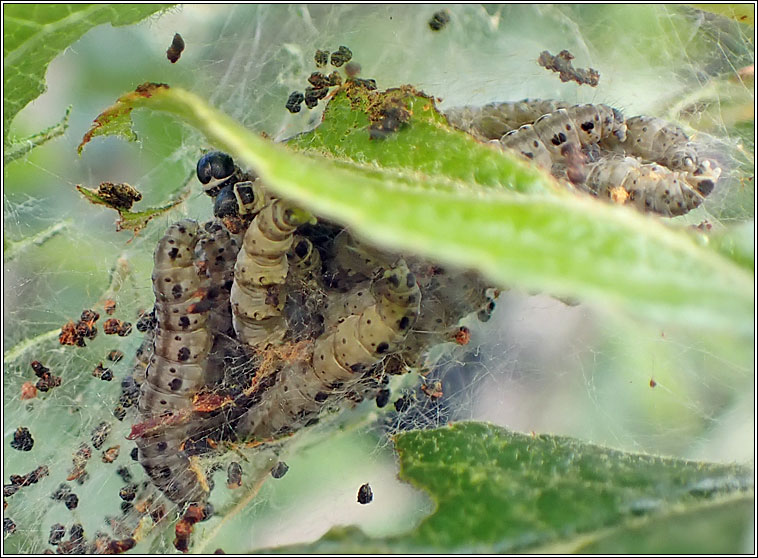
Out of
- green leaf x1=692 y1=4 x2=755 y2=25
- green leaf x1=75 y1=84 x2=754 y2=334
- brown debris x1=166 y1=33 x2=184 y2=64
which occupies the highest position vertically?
green leaf x1=75 y1=84 x2=754 y2=334

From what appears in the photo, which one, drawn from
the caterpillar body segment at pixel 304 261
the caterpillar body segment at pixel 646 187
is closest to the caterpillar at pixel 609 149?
the caterpillar body segment at pixel 646 187

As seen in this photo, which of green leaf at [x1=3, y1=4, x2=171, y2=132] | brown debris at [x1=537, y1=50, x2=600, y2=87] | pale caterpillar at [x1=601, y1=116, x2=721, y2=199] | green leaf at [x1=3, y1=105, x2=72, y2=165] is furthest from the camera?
brown debris at [x1=537, y1=50, x2=600, y2=87]

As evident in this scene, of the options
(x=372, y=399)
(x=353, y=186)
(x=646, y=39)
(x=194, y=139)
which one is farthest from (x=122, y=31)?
(x=353, y=186)

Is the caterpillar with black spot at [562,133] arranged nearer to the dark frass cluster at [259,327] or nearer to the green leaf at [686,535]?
the dark frass cluster at [259,327]

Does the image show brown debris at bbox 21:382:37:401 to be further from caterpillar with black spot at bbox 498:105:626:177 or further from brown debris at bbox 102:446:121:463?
caterpillar with black spot at bbox 498:105:626:177

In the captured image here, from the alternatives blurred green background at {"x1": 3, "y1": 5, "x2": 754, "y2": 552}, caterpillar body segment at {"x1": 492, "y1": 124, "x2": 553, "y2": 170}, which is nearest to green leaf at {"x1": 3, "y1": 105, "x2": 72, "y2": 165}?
blurred green background at {"x1": 3, "y1": 5, "x2": 754, "y2": 552}

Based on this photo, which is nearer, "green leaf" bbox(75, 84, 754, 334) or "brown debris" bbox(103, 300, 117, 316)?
"green leaf" bbox(75, 84, 754, 334)

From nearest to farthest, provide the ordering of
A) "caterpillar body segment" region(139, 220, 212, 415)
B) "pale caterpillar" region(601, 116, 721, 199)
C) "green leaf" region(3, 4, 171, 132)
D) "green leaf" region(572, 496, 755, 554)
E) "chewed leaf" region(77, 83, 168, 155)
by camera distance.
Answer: "green leaf" region(572, 496, 755, 554), "green leaf" region(3, 4, 171, 132), "chewed leaf" region(77, 83, 168, 155), "pale caterpillar" region(601, 116, 721, 199), "caterpillar body segment" region(139, 220, 212, 415)
